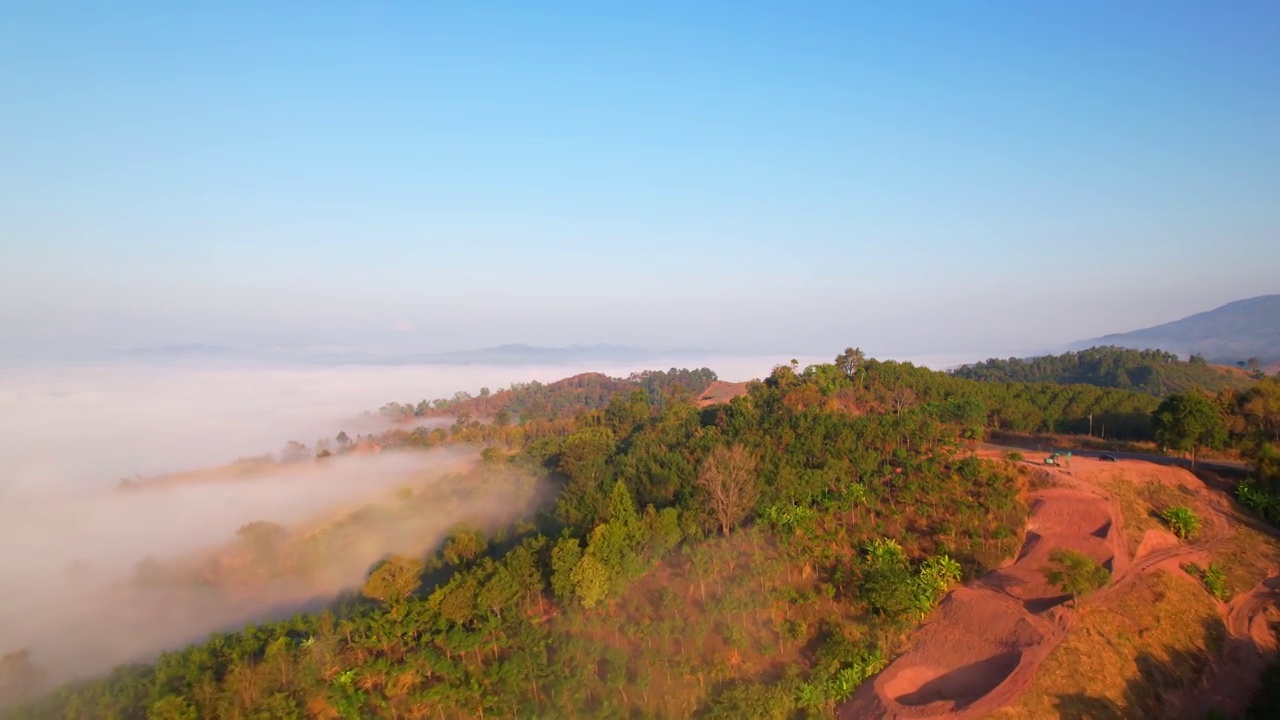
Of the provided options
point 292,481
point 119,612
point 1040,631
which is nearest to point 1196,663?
point 1040,631

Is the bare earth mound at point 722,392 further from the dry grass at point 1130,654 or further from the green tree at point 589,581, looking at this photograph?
the dry grass at point 1130,654

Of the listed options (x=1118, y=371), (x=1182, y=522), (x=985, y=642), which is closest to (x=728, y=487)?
(x=985, y=642)

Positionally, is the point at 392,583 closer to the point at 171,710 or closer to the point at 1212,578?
the point at 171,710

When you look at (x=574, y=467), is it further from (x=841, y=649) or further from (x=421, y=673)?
(x=841, y=649)

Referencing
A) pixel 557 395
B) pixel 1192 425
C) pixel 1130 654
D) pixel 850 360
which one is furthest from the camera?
pixel 557 395

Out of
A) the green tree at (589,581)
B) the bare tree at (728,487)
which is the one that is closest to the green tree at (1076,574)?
the bare tree at (728,487)

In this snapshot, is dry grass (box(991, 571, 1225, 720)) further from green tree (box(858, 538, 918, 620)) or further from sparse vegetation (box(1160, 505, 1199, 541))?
green tree (box(858, 538, 918, 620))
